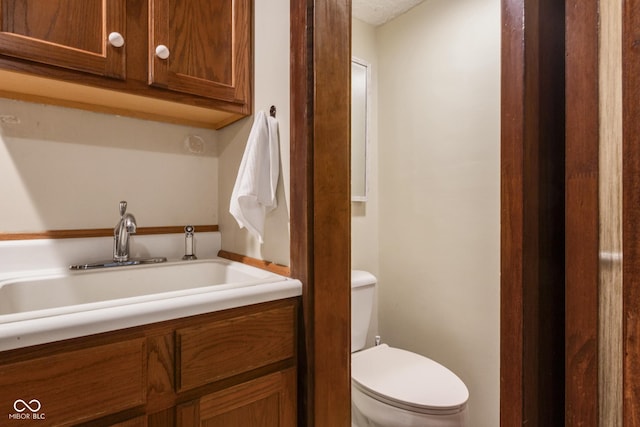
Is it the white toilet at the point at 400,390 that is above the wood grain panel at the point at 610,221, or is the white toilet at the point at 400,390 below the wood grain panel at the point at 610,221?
below

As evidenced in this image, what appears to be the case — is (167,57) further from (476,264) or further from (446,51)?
(476,264)

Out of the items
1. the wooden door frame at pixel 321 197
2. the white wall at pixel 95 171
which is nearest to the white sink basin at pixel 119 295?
the wooden door frame at pixel 321 197

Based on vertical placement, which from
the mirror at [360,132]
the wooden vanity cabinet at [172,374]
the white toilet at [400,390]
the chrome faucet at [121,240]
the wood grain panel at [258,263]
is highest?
the mirror at [360,132]

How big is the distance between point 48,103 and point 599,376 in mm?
1515

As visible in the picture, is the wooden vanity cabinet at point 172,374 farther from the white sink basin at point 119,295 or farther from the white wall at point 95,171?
the white wall at point 95,171

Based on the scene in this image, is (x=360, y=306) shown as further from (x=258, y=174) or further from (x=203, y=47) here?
(x=203, y=47)

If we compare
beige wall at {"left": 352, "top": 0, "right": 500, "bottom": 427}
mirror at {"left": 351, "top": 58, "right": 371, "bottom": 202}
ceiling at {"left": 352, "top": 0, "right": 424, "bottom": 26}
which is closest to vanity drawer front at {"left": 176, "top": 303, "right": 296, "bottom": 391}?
beige wall at {"left": 352, "top": 0, "right": 500, "bottom": 427}

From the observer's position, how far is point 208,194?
1.46 metres

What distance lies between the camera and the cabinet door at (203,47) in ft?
3.40

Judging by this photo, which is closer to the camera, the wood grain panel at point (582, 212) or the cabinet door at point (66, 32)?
the wood grain panel at point (582, 212)

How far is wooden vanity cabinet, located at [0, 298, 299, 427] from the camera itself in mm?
648

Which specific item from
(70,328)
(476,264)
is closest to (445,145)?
(476,264)

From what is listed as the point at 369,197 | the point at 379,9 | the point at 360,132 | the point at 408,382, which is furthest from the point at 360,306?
the point at 379,9

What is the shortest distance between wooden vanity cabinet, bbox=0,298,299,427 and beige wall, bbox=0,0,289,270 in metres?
0.28
